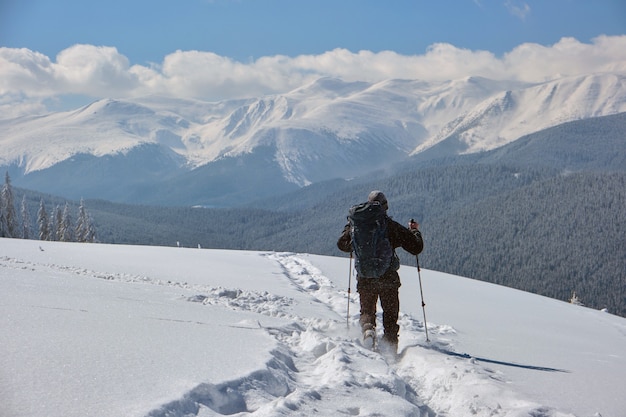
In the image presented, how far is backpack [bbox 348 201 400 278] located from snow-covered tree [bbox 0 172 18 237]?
5965 cm

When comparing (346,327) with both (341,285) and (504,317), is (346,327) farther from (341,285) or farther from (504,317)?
(341,285)

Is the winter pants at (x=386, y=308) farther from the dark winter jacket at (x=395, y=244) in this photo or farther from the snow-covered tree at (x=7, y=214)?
the snow-covered tree at (x=7, y=214)

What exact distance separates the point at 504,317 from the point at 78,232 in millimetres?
63179

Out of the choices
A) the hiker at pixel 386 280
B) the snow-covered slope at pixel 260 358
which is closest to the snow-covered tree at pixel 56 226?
the snow-covered slope at pixel 260 358

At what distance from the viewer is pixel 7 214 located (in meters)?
61.5

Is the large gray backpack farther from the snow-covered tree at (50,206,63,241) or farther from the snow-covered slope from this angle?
the snow-covered tree at (50,206,63,241)

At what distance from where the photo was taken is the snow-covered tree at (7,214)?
60.6 metres

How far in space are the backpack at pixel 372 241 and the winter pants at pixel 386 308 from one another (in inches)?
13.0

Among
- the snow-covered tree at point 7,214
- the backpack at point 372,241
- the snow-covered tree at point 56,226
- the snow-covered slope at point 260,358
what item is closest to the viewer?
the snow-covered slope at point 260,358

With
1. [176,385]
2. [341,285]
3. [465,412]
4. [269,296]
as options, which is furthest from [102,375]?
[341,285]

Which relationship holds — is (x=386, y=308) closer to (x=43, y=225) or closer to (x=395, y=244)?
(x=395, y=244)

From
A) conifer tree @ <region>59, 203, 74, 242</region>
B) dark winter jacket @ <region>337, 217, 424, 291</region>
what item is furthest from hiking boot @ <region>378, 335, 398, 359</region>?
conifer tree @ <region>59, 203, 74, 242</region>

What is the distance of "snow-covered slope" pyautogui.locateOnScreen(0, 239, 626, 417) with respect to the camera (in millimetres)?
5438

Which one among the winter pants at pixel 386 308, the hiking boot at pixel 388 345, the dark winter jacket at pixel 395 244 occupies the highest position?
the dark winter jacket at pixel 395 244
